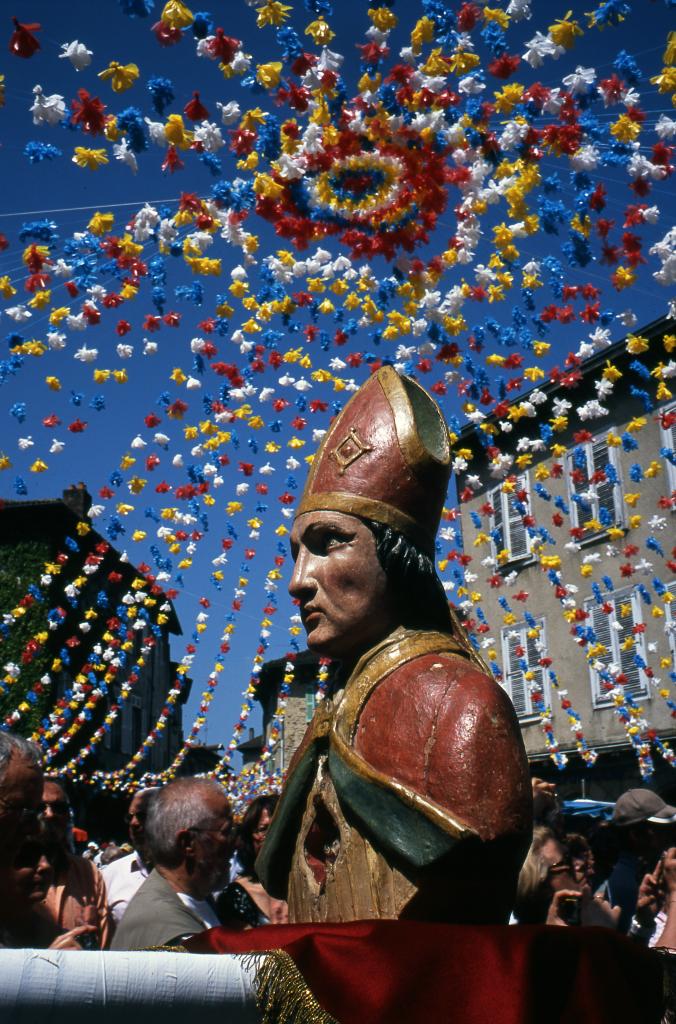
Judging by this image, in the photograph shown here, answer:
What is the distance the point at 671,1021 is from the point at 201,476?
843cm

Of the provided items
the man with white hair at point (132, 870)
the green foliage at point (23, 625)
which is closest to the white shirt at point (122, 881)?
the man with white hair at point (132, 870)

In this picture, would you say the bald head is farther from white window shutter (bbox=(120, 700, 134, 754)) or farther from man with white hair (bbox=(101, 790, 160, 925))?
white window shutter (bbox=(120, 700, 134, 754))

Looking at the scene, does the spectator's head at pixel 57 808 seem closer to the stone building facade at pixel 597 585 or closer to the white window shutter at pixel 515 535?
the stone building facade at pixel 597 585

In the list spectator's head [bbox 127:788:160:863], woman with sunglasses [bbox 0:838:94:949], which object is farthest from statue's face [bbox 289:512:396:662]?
spectator's head [bbox 127:788:160:863]

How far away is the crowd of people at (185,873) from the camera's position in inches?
105

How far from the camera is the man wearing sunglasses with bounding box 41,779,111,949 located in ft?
14.1

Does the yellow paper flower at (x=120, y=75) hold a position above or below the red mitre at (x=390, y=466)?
above

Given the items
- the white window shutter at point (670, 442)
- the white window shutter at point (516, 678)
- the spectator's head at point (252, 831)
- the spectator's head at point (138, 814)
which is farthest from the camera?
the white window shutter at point (516, 678)

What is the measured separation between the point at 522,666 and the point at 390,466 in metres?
18.3

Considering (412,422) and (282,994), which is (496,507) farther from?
(282,994)

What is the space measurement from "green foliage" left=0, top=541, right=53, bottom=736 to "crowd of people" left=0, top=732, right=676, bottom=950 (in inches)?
855

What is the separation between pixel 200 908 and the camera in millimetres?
4121

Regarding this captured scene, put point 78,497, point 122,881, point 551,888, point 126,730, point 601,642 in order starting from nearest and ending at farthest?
point 551,888 < point 122,881 < point 601,642 < point 78,497 < point 126,730

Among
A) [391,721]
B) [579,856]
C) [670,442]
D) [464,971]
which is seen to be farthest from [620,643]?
[464,971]
